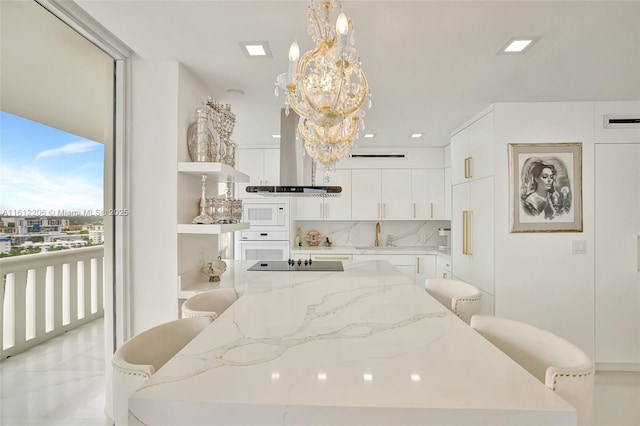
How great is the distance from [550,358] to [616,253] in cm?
270

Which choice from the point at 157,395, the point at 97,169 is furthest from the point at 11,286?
the point at 157,395

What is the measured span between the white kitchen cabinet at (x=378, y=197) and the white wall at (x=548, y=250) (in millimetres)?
1960

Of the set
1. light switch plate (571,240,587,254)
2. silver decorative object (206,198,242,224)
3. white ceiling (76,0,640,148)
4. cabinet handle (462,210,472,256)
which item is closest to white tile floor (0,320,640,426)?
silver decorative object (206,198,242,224)

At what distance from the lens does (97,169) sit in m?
2.04

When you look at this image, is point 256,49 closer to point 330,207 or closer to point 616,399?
point 330,207

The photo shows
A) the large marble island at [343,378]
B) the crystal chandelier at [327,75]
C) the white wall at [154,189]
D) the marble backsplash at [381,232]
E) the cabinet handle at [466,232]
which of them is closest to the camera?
the large marble island at [343,378]

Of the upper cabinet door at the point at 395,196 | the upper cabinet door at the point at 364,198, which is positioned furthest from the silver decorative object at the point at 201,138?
the upper cabinet door at the point at 395,196

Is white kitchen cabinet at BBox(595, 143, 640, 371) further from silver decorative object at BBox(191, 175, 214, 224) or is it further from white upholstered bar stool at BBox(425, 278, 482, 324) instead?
silver decorative object at BBox(191, 175, 214, 224)

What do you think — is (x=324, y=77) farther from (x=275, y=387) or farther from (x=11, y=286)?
(x=11, y=286)

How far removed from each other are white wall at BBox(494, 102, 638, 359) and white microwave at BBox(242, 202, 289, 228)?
2.71m

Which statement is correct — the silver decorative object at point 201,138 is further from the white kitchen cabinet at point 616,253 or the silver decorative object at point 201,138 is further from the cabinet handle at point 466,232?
the white kitchen cabinet at point 616,253

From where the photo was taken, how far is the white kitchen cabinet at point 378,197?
200 inches

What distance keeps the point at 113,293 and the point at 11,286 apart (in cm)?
89

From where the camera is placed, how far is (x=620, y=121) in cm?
313
